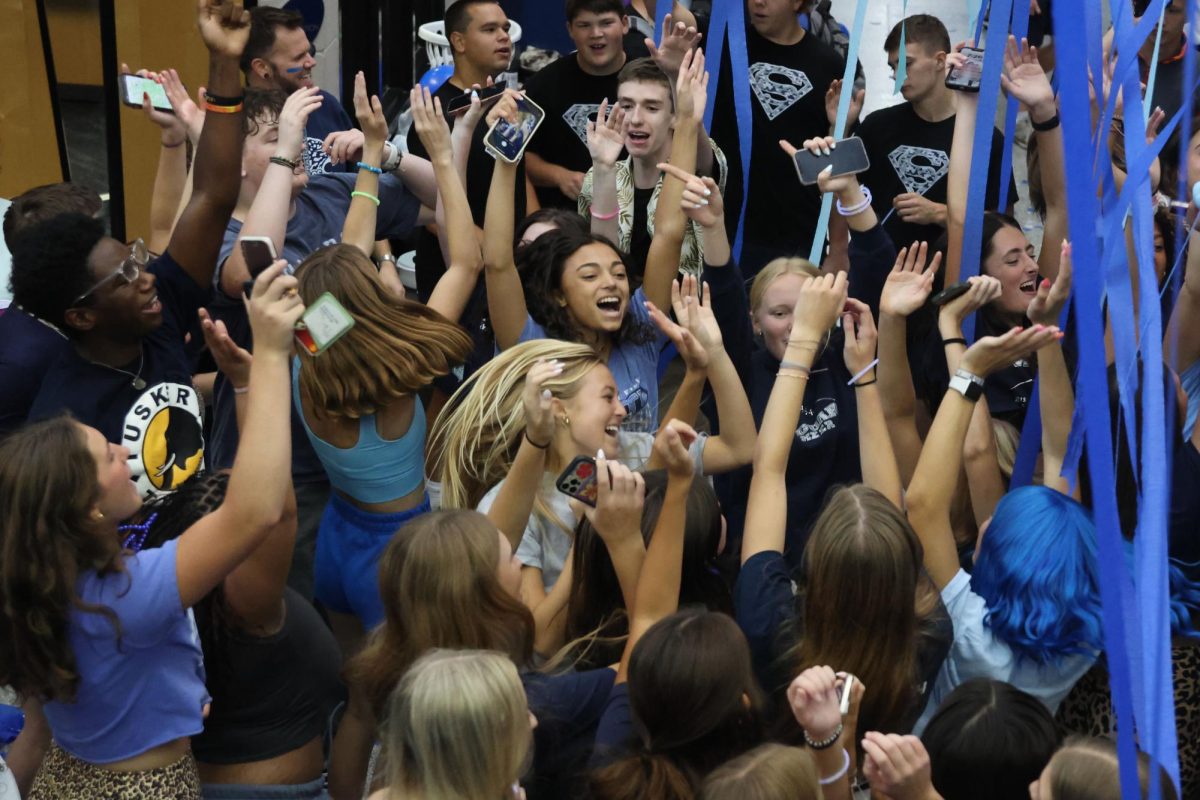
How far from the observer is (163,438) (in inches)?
123

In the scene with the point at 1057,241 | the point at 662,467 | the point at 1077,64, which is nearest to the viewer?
the point at 1077,64

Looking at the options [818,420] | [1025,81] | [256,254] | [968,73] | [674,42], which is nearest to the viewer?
[256,254]

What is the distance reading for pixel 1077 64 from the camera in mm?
1987

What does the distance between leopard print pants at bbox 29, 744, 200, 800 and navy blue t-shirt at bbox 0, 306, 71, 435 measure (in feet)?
3.41

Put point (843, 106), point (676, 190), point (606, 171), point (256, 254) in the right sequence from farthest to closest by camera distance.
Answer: point (843, 106)
point (606, 171)
point (676, 190)
point (256, 254)

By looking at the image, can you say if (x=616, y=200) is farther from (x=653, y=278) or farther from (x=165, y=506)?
(x=165, y=506)

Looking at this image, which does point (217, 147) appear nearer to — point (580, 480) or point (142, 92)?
point (142, 92)

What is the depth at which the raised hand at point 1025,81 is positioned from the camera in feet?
11.9

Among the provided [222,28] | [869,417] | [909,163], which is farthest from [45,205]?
[909,163]

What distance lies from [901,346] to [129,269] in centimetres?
173

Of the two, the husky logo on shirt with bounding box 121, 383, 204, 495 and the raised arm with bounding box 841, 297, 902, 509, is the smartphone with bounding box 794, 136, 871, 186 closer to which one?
the raised arm with bounding box 841, 297, 902, 509

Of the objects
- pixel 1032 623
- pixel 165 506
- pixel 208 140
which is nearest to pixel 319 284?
pixel 208 140

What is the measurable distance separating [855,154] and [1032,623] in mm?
1396

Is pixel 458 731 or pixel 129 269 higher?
pixel 129 269
